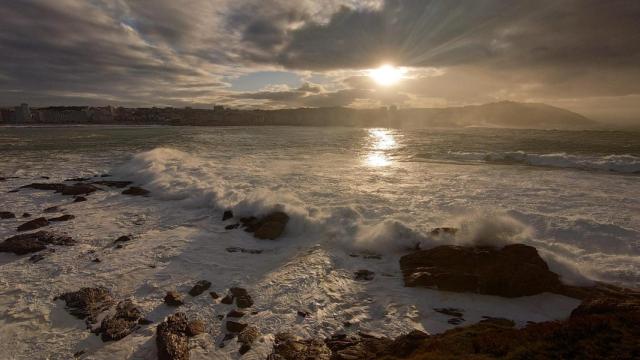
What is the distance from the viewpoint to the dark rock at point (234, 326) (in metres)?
5.66

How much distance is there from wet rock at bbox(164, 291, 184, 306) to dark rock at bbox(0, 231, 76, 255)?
14.4 feet

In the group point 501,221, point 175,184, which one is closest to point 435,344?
point 501,221

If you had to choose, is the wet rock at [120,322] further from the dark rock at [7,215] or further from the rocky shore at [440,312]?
the dark rock at [7,215]

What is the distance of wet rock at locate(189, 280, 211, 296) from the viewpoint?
22.2 feet

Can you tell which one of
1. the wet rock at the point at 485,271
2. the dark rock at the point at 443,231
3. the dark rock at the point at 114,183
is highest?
the dark rock at the point at 443,231

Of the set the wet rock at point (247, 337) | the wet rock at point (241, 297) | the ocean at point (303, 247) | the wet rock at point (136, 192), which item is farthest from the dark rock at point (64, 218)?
the wet rock at point (247, 337)

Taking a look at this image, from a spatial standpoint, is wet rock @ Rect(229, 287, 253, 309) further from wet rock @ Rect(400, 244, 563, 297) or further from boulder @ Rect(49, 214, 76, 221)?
A: boulder @ Rect(49, 214, 76, 221)

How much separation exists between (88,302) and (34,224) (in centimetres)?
591

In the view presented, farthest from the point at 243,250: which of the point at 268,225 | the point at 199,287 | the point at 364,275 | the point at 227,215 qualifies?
the point at 364,275

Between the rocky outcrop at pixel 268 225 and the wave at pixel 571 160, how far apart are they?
19.6 meters

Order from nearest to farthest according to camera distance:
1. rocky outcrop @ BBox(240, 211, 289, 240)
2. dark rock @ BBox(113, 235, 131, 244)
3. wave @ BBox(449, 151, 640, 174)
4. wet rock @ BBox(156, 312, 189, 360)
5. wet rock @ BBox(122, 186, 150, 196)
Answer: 1. wet rock @ BBox(156, 312, 189, 360)
2. dark rock @ BBox(113, 235, 131, 244)
3. rocky outcrop @ BBox(240, 211, 289, 240)
4. wet rock @ BBox(122, 186, 150, 196)
5. wave @ BBox(449, 151, 640, 174)

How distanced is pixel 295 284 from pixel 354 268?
1461 millimetres

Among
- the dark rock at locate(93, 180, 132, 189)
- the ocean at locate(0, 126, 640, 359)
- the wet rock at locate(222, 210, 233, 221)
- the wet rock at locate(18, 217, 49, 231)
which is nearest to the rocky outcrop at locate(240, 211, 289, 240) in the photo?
the ocean at locate(0, 126, 640, 359)

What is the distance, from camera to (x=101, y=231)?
10164mm
